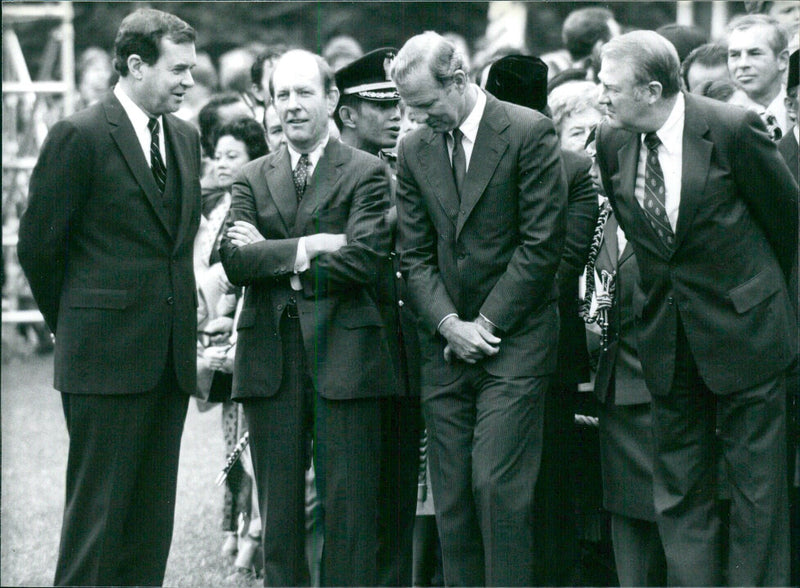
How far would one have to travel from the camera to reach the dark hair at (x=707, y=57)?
662 cm

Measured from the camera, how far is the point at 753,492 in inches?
186

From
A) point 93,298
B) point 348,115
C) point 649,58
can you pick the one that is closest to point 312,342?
point 93,298

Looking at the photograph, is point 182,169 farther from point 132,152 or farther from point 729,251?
point 729,251

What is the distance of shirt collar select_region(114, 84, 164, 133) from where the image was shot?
527 cm

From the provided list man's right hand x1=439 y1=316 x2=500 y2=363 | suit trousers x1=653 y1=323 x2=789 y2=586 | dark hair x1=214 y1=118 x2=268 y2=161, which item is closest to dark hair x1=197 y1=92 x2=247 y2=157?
dark hair x1=214 y1=118 x2=268 y2=161

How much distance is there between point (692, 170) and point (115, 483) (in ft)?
8.06

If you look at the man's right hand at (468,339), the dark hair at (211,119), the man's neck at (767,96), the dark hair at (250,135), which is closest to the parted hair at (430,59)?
the man's right hand at (468,339)

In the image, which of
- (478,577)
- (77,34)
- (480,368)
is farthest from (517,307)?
(77,34)

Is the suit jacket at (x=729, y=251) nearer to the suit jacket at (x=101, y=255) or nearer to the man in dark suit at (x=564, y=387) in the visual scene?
the man in dark suit at (x=564, y=387)

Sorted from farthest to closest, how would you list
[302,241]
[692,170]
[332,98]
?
[332,98] < [302,241] < [692,170]

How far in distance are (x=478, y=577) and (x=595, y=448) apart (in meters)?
1.06

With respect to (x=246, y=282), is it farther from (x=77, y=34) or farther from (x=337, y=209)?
(x=77, y=34)

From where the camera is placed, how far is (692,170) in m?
4.73

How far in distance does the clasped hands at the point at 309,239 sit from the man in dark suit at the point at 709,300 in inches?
45.1
